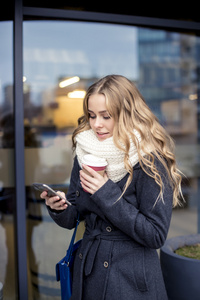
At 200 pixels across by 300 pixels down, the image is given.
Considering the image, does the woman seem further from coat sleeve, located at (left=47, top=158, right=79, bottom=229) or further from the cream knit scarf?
coat sleeve, located at (left=47, top=158, right=79, bottom=229)

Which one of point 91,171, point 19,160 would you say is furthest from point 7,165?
point 91,171

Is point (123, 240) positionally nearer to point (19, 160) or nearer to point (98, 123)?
point (98, 123)

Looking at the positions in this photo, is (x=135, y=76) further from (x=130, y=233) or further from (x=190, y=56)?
(x=130, y=233)

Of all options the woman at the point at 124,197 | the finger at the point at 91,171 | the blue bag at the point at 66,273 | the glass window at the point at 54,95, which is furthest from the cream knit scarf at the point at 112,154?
the glass window at the point at 54,95

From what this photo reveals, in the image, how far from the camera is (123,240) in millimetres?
1629

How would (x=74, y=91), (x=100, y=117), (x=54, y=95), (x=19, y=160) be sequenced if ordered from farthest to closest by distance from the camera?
(x=54, y=95)
(x=74, y=91)
(x=19, y=160)
(x=100, y=117)

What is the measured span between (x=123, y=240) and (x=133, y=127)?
20.4 inches

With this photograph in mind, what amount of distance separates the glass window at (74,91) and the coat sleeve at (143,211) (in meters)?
1.95

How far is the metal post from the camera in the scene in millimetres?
2818

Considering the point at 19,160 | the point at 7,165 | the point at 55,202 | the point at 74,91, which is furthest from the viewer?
the point at 74,91

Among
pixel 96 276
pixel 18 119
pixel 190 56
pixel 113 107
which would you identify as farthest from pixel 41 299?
pixel 190 56

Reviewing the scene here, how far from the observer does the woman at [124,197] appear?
152 cm

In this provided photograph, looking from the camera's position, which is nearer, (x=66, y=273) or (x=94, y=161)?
(x=94, y=161)

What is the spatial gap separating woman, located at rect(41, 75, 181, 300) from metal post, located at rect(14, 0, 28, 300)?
4.00 ft
